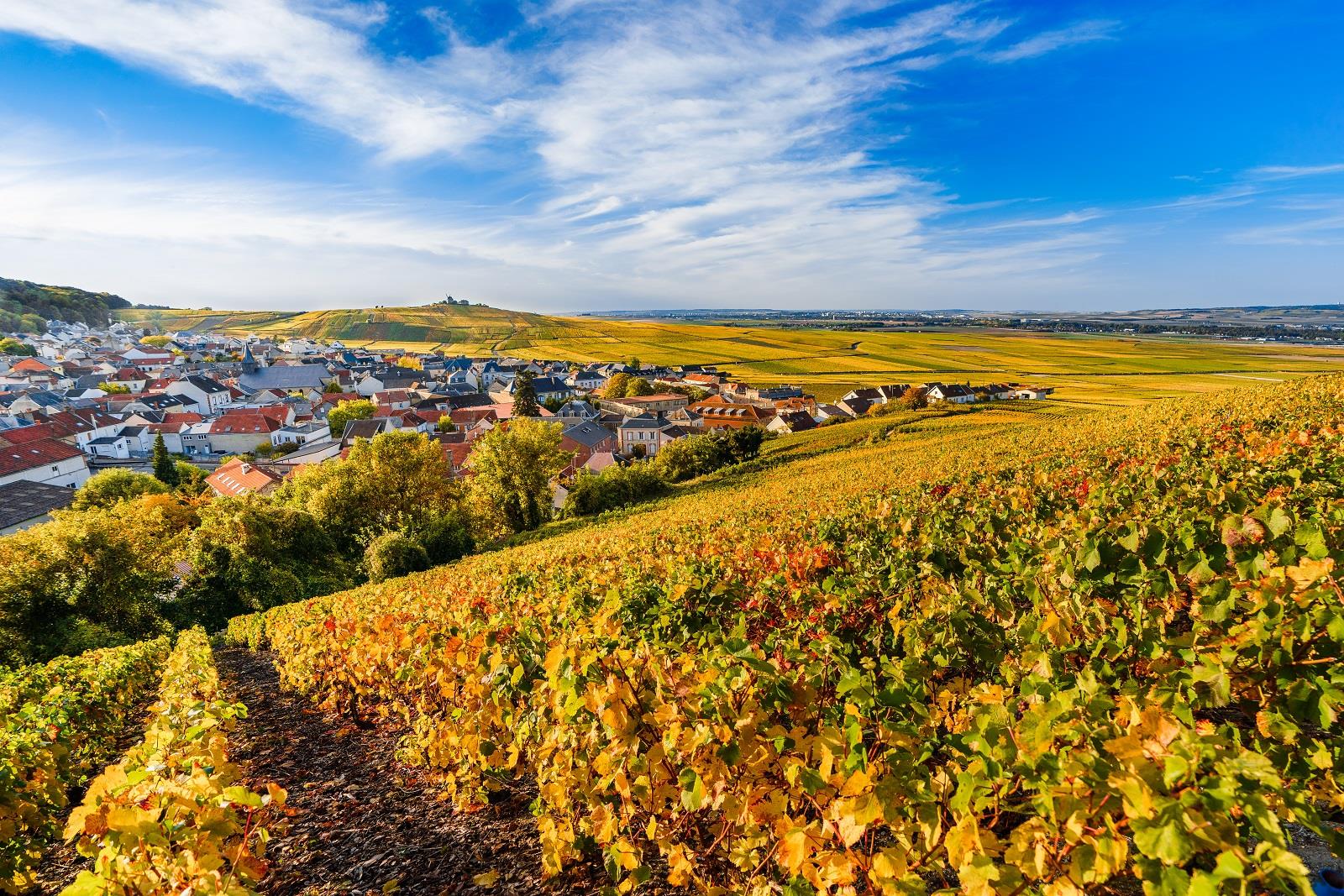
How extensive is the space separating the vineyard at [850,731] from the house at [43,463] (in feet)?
244

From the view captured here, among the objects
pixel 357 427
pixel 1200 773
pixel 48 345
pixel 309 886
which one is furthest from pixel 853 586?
pixel 48 345

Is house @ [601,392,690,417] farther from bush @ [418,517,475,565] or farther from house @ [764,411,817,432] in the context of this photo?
bush @ [418,517,475,565]

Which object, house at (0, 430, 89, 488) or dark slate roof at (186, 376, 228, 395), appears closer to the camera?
house at (0, 430, 89, 488)

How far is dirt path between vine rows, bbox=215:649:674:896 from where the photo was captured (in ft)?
13.8

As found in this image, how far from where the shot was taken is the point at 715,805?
10.1 feet


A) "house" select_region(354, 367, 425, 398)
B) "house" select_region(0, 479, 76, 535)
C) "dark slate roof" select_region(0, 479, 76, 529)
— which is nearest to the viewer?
"house" select_region(0, 479, 76, 535)

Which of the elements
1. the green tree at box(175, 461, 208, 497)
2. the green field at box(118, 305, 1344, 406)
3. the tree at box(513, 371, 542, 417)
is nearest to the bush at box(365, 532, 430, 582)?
the green tree at box(175, 461, 208, 497)

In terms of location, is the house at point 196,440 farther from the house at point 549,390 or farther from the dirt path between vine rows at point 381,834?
the dirt path between vine rows at point 381,834

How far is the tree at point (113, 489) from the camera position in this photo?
1902 inches

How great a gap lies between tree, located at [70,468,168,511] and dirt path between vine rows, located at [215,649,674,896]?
57.4 m

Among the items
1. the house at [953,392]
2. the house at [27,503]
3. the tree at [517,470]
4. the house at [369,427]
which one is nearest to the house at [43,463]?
the house at [27,503]

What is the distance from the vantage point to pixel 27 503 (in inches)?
1865

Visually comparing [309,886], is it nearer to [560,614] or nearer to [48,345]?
[560,614]

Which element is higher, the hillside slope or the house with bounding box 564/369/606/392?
the hillside slope
